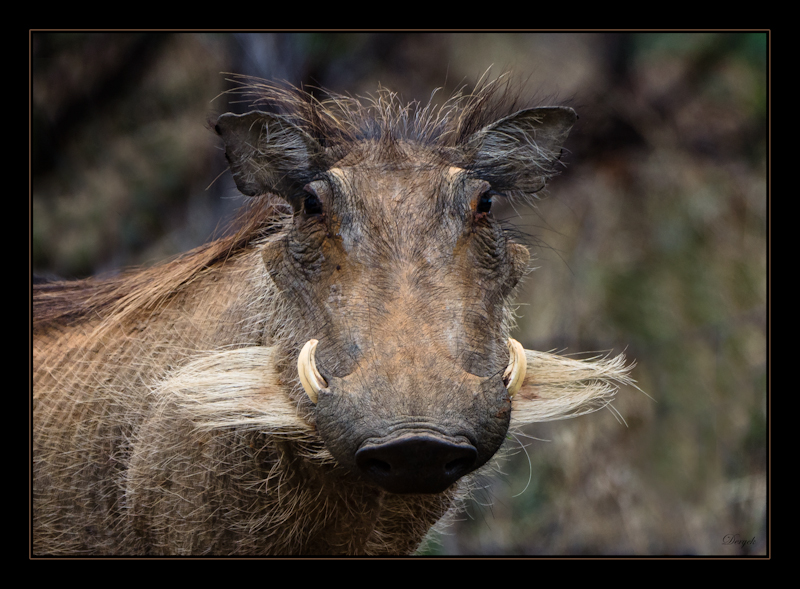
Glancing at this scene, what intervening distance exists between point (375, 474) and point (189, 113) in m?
5.37

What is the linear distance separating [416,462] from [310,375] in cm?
41

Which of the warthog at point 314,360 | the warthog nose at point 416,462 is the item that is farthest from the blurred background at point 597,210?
the warthog nose at point 416,462

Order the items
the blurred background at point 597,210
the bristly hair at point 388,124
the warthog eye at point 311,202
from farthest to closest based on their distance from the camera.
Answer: the blurred background at point 597,210 → the bristly hair at point 388,124 → the warthog eye at point 311,202

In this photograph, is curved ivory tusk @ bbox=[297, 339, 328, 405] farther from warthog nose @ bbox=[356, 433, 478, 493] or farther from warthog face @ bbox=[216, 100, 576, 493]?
warthog nose @ bbox=[356, 433, 478, 493]

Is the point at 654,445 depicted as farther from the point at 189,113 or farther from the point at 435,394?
the point at 435,394

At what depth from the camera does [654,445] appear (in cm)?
662

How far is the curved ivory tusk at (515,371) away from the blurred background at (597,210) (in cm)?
414

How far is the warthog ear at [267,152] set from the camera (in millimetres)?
2262

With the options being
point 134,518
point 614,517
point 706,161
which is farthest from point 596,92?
point 134,518

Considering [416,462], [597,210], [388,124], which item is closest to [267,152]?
[388,124]

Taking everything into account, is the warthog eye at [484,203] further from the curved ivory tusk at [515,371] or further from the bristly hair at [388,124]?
the curved ivory tusk at [515,371]

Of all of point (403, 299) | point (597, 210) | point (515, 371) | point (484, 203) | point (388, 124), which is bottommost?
point (515, 371)

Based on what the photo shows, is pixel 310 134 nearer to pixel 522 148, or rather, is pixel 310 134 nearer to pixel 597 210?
pixel 522 148

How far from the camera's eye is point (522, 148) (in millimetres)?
2424
